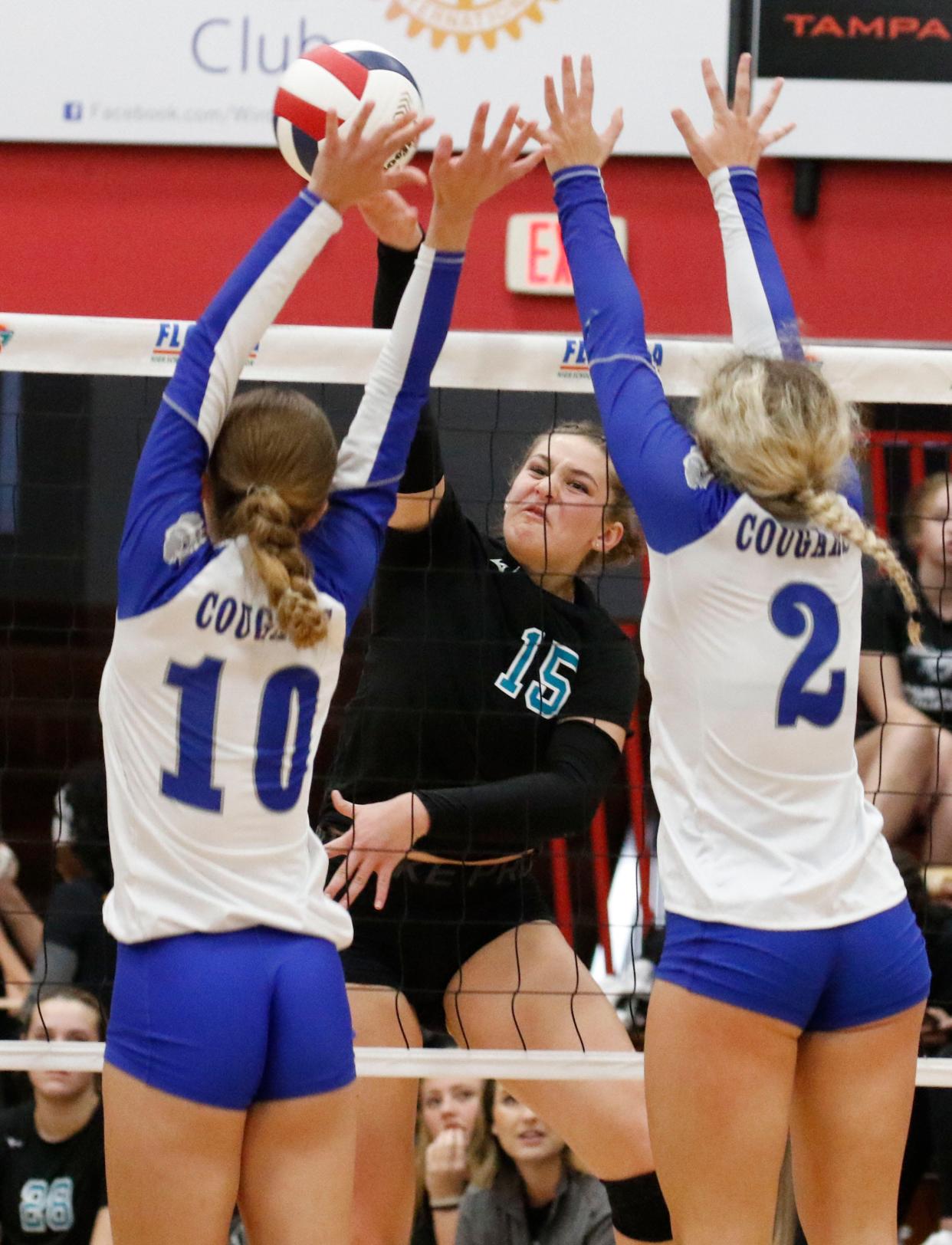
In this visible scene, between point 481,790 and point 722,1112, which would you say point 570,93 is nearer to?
point 481,790

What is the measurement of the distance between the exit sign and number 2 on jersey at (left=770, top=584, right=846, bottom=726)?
379 cm

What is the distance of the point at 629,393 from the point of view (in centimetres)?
239

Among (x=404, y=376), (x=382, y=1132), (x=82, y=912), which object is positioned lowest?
(x=382, y=1132)

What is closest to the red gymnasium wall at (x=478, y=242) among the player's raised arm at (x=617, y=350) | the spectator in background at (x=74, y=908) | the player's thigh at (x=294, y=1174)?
the spectator in background at (x=74, y=908)

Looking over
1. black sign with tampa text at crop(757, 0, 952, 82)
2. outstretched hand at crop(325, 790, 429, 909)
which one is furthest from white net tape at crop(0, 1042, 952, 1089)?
black sign with tampa text at crop(757, 0, 952, 82)

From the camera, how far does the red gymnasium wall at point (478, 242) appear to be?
596cm

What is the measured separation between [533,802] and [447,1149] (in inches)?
69.2

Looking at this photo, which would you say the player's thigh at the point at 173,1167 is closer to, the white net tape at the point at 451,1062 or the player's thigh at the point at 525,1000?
the white net tape at the point at 451,1062

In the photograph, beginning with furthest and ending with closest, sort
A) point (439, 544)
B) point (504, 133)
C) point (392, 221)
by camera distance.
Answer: point (439, 544)
point (392, 221)
point (504, 133)

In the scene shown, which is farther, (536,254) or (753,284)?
(536,254)

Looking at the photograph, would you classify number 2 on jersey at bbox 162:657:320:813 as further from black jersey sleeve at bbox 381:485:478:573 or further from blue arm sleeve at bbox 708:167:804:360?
blue arm sleeve at bbox 708:167:804:360

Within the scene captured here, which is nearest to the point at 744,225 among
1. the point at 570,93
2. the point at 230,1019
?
the point at 570,93

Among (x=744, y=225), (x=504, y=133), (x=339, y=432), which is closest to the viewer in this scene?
(x=504, y=133)

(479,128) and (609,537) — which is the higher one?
(479,128)
